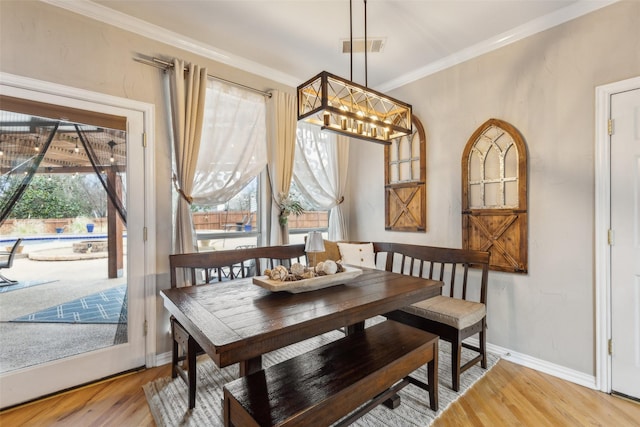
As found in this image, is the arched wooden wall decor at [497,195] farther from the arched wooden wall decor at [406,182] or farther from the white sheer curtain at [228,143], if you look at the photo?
the white sheer curtain at [228,143]

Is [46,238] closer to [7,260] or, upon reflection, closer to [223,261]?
[7,260]

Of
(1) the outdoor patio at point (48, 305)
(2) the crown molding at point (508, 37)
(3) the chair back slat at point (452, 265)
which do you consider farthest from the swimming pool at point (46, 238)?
(2) the crown molding at point (508, 37)

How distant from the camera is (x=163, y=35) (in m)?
2.62

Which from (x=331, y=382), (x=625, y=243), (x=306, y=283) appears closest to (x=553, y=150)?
(x=625, y=243)

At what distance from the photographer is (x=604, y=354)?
223cm

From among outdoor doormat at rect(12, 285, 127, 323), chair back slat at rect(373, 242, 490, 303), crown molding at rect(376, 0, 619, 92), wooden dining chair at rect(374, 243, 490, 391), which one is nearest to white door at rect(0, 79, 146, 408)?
outdoor doormat at rect(12, 285, 127, 323)

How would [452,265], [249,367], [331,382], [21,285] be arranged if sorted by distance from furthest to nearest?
[452,265] → [21,285] → [249,367] → [331,382]

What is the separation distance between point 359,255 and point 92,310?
2551 mm

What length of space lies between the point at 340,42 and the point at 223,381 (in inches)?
123

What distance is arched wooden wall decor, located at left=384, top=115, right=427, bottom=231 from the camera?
3.37 metres

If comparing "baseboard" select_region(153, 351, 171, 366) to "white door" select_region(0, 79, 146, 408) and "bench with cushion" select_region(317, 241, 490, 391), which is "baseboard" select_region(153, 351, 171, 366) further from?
"bench with cushion" select_region(317, 241, 490, 391)

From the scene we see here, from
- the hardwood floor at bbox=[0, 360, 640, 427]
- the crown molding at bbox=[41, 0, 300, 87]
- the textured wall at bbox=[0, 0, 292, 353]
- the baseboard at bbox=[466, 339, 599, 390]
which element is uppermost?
the crown molding at bbox=[41, 0, 300, 87]

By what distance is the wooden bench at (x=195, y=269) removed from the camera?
1.93 metres

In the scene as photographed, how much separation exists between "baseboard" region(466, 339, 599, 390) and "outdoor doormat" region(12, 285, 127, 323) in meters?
3.24
